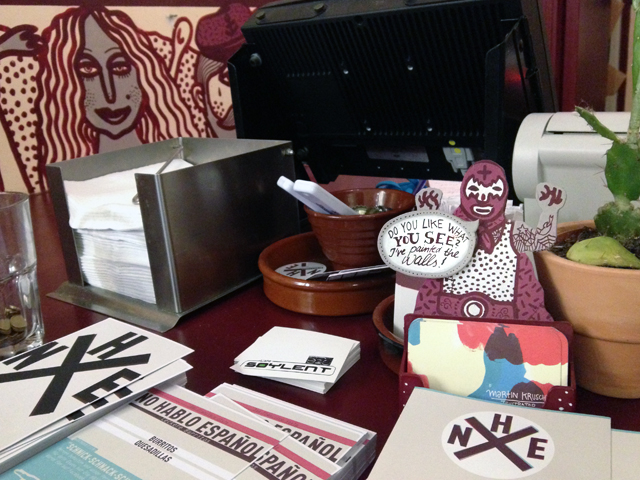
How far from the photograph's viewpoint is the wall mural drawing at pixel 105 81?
1.57m

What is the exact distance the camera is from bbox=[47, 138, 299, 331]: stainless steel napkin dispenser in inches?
30.3

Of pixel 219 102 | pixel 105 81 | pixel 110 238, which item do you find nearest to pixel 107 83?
pixel 105 81

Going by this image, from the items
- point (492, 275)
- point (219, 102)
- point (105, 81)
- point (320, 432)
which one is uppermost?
point (105, 81)

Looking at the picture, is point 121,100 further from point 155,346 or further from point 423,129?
point 155,346

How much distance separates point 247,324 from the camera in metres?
0.77

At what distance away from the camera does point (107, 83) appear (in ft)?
5.74

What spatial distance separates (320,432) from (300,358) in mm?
133

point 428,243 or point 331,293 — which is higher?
point 428,243

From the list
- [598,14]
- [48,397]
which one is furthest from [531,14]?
[598,14]

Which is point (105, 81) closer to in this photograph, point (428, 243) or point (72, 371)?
point (72, 371)

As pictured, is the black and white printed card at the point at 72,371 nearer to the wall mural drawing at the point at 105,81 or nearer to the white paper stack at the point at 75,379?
the white paper stack at the point at 75,379

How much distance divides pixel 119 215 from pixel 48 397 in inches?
12.9

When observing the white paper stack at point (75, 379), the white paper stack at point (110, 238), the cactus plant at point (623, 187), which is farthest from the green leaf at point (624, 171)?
the white paper stack at point (110, 238)

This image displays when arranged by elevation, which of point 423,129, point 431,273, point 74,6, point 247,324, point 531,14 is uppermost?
point 74,6
